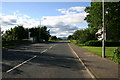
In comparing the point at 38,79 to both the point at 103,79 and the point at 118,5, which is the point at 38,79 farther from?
the point at 118,5

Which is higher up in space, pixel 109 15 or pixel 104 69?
pixel 109 15

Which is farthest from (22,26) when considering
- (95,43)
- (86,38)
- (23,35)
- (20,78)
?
(20,78)

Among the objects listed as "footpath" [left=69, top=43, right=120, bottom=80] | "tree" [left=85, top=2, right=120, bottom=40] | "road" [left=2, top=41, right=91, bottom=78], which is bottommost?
"road" [left=2, top=41, right=91, bottom=78]

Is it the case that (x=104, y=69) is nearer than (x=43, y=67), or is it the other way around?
(x=104, y=69)

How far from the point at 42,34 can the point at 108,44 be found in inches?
1974

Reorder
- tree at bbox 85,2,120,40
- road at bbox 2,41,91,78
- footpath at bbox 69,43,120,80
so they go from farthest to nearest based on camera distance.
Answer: tree at bbox 85,2,120,40 < road at bbox 2,41,91,78 < footpath at bbox 69,43,120,80

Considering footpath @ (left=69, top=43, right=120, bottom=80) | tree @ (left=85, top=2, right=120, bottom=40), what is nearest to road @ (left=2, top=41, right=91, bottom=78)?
footpath @ (left=69, top=43, right=120, bottom=80)

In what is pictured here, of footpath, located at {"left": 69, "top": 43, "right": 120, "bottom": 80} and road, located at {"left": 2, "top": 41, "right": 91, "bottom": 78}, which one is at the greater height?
footpath, located at {"left": 69, "top": 43, "right": 120, "bottom": 80}

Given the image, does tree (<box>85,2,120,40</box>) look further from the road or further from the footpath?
the footpath

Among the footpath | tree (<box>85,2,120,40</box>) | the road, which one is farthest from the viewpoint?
tree (<box>85,2,120,40</box>)

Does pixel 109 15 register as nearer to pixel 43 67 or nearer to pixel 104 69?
pixel 104 69

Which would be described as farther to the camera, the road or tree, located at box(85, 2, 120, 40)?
tree, located at box(85, 2, 120, 40)

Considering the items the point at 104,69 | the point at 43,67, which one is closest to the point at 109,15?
the point at 104,69

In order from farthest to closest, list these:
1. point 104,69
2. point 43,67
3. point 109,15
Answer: point 109,15, point 43,67, point 104,69
